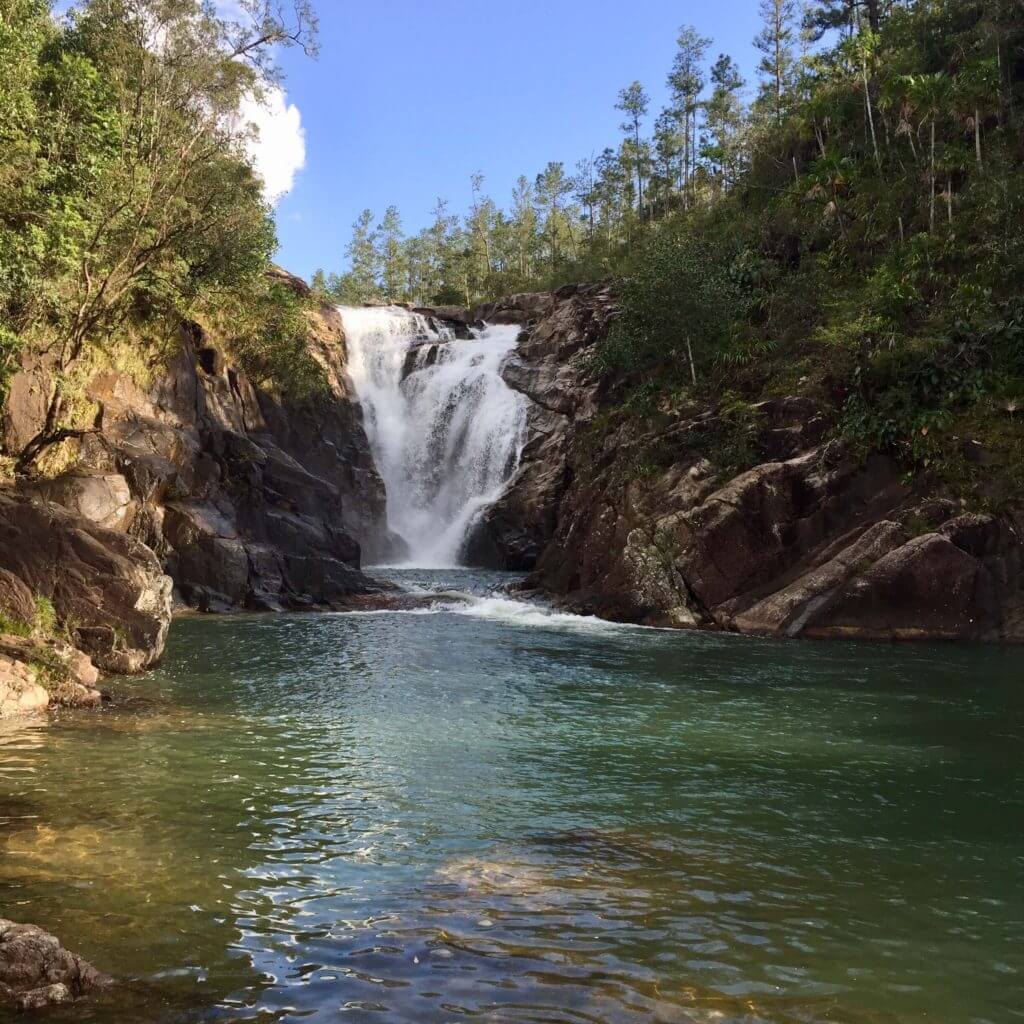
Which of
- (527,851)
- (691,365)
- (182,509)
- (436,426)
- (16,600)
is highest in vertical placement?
(691,365)

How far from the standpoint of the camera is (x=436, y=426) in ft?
159

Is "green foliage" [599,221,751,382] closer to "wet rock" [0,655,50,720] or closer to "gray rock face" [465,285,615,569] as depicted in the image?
"gray rock face" [465,285,615,569]

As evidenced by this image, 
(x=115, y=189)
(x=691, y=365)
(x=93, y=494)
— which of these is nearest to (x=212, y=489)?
(x=93, y=494)

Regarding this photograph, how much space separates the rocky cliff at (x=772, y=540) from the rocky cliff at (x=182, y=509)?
947 centimetres

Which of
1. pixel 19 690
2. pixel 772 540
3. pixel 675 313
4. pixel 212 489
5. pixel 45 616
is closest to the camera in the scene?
pixel 19 690

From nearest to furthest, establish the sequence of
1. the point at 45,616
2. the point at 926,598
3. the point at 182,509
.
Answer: the point at 45,616
the point at 926,598
the point at 182,509

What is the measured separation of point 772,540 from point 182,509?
19749mm

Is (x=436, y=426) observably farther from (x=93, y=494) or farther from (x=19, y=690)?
(x=19, y=690)

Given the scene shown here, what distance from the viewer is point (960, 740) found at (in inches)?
513

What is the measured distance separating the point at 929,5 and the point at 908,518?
4056cm

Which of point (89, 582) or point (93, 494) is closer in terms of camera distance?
point (89, 582)

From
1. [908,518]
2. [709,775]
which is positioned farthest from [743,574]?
[709,775]

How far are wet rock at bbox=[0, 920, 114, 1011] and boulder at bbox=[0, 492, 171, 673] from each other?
12.5 metres

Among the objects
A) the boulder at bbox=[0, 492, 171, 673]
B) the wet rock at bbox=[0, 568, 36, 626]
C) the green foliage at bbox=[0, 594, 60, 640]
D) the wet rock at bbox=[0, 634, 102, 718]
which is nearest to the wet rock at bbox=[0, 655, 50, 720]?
the wet rock at bbox=[0, 634, 102, 718]
